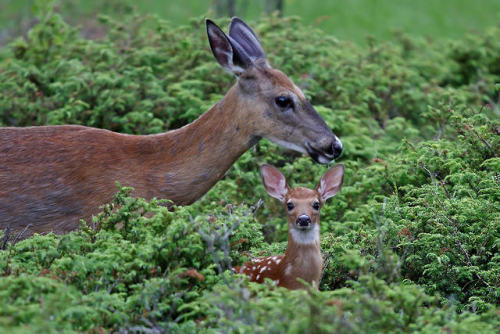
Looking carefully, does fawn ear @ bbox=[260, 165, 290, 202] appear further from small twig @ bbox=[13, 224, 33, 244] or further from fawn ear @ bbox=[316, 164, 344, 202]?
small twig @ bbox=[13, 224, 33, 244]

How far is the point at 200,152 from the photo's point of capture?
6.36 m

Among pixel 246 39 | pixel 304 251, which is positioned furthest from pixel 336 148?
pixel 246 39

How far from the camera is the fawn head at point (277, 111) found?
6383 mm

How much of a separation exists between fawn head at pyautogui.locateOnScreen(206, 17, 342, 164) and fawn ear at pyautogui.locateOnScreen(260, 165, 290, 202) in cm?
28

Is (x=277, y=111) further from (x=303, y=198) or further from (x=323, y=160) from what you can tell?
(x=303, y=198)

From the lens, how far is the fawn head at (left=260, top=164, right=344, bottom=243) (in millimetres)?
5742

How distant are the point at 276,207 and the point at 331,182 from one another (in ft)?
6.29

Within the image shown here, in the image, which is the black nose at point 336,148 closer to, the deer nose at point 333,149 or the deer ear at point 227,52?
the deer nose at point 333,149

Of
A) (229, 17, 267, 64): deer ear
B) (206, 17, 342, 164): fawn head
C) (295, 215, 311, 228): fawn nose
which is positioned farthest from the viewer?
(229, 17, 267, 64): deer ear

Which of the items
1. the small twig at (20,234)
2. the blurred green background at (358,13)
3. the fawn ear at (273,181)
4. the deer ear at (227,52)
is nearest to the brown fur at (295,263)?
the fawn ear at (273,181)

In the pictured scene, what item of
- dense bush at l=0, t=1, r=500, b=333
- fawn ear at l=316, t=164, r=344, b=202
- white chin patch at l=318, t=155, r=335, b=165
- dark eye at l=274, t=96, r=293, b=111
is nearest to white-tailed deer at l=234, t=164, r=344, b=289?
fawn ear at l=316, t=164, r=344, b=202

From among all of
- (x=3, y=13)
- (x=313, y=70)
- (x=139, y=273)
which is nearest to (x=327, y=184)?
(x=139, y=273)

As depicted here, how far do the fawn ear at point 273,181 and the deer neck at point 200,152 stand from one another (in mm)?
275

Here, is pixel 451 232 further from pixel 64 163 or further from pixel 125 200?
pixel 64 163
